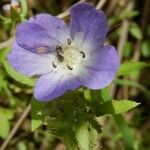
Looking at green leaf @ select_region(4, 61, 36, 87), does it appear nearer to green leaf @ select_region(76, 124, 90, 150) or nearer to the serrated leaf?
the serrated leaf

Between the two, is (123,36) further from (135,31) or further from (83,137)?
(83,137)

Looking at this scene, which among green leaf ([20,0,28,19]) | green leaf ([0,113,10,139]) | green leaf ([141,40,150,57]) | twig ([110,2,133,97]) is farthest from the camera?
green leaf ([141,40,150,57])

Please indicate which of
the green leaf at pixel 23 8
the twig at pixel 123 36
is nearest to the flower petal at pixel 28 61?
the green leaf at pixel 23 8

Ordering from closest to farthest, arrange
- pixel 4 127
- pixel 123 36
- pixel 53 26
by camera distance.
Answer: pixel 53 26, pixel 4 127, pixel 123 36

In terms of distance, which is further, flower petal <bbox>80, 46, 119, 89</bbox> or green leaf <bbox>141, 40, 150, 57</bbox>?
green leaf <bbox>141, 40, 150, 57</bbox>

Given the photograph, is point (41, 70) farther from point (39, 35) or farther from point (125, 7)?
point (125, 7)

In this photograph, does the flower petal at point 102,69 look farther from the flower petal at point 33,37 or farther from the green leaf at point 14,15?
the green leaf at point 14,15

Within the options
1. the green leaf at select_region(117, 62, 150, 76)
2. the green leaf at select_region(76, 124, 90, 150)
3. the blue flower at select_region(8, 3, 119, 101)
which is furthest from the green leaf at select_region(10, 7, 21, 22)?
→ the green leaf at select_region(76, 124, 90, 150)

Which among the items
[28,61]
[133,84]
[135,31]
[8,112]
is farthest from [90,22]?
[135,31]
